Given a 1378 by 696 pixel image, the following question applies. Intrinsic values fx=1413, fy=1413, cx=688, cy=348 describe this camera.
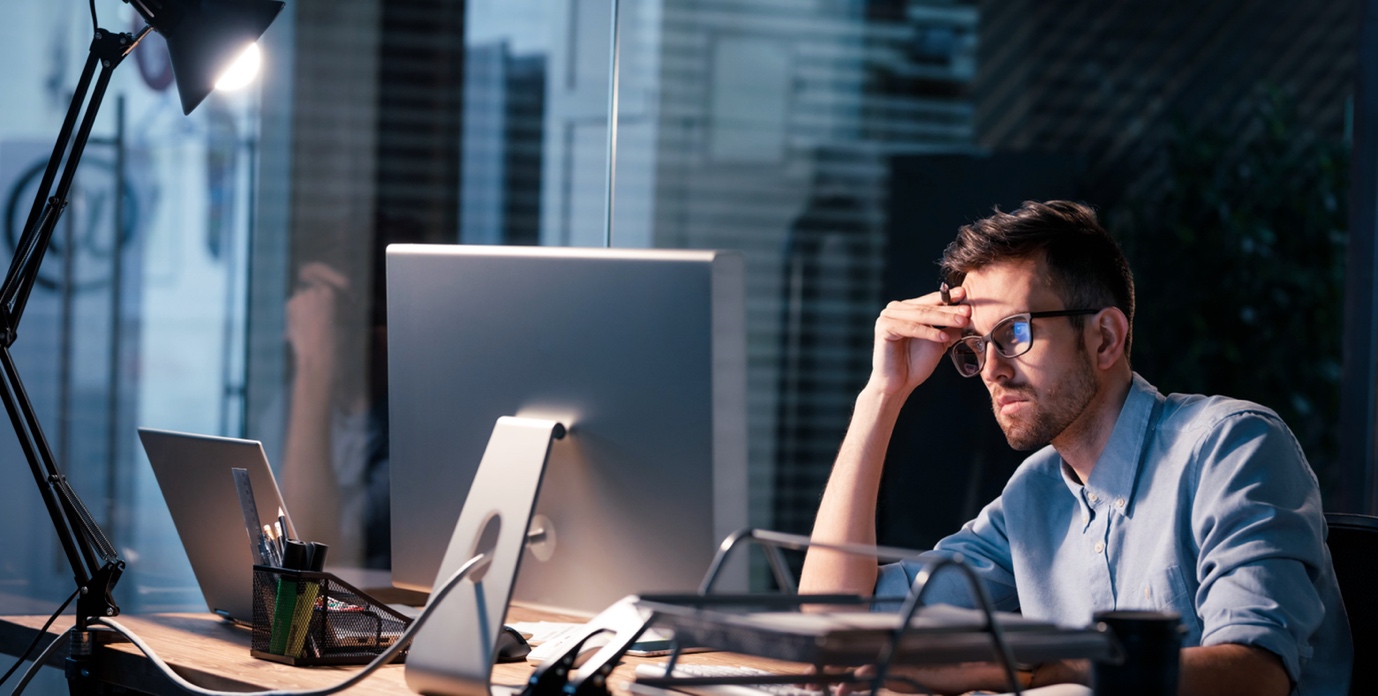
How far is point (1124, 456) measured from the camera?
1.79 meters

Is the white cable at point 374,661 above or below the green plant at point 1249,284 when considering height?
below

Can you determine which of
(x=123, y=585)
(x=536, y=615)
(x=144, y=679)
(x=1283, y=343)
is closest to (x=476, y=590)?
(x=144, y=679)

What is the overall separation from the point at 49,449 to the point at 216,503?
24 cm

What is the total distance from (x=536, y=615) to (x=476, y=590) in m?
0.64

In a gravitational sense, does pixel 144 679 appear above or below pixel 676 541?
below

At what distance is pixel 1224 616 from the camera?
151 centimetres

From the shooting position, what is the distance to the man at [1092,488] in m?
1.53

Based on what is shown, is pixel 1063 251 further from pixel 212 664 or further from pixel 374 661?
pixel 212 664

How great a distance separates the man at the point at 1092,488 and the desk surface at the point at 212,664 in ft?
1.34

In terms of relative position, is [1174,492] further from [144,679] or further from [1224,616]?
[144,679]

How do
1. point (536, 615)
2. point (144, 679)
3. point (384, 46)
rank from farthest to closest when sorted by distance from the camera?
point (384, 46) < point (536, 615) < point (144, 679)

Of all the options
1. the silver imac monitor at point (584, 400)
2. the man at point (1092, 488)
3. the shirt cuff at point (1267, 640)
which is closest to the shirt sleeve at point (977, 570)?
the man at point (1092, 488)

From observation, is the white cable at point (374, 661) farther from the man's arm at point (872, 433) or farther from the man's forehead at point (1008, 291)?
the man's forehead at point (1008, 291)

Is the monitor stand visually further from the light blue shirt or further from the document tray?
the light blue shirt
